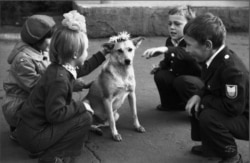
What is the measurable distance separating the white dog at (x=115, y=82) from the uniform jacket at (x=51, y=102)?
0.73m

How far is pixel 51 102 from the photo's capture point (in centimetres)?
330

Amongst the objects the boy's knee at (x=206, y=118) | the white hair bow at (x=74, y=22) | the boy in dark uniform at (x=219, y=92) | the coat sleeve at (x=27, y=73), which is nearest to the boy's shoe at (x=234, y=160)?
the boy in dark uniform at (x=219, y=92)

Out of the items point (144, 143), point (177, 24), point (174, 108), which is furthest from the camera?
point (174, 108)

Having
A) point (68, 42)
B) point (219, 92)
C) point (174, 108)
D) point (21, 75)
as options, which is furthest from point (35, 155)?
point (174, 108)

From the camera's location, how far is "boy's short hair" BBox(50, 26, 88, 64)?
3.38 metres

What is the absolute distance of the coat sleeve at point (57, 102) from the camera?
3.30 metres

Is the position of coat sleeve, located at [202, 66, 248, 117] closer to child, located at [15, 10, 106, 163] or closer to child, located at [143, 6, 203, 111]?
child, located at [143, 6, 203, 111]

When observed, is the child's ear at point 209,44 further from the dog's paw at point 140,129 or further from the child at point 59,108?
the dog's paw at point 140,129

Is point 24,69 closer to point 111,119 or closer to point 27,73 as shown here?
point 27,73

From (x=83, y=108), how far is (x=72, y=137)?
247mm

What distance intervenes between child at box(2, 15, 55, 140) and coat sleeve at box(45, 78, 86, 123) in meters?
0.59

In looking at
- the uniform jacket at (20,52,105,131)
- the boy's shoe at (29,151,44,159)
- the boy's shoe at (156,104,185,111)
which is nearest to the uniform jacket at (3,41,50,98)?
the uniform jacket at (20,52,105,131)

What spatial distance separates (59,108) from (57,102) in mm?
53

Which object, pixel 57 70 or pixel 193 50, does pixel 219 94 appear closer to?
pixel 193 50
